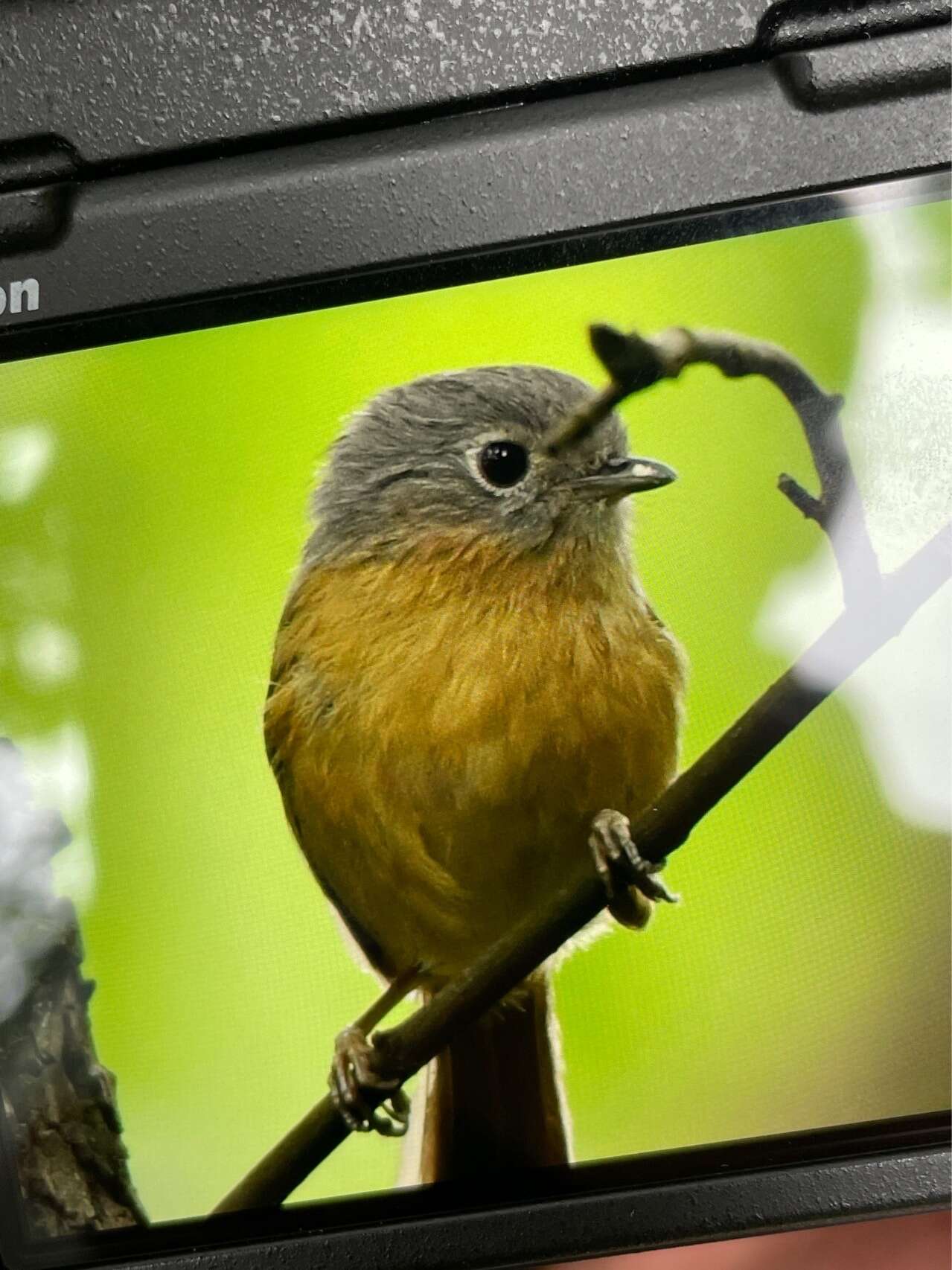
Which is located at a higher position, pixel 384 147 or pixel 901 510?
pixel 384 147

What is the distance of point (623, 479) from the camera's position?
0.62 m

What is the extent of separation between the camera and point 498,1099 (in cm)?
61

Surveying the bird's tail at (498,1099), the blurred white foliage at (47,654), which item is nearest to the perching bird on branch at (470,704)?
the bird's tail at (498,1099)

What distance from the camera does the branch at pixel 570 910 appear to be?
579mm

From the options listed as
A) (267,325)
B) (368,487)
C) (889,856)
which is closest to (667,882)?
(889,856)

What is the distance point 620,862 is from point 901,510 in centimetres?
25

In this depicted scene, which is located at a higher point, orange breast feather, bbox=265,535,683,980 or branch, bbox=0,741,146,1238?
orange breast feather, bbox=265,535,683,980

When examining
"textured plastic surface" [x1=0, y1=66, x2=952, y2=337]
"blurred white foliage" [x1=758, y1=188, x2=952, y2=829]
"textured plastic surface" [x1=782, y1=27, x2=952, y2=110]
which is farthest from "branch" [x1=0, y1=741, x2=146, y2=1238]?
"textured plastic surface" [x1=782, y1=27, x2=952, y2=110]

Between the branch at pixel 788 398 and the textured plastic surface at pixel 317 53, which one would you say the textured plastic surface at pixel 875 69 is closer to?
the textured plastic surface at pixel 317 53

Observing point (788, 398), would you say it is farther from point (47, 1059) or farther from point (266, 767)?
point (47, 1059)

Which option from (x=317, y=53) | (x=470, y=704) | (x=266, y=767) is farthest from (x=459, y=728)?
(x=317, y=53)

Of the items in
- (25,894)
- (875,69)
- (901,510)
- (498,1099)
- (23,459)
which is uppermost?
(875,69)

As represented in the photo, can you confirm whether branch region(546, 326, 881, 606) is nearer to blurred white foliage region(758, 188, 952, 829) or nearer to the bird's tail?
blurred white foliage region(758, 188, 952, 829)

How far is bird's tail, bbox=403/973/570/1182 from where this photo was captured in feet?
1.98
